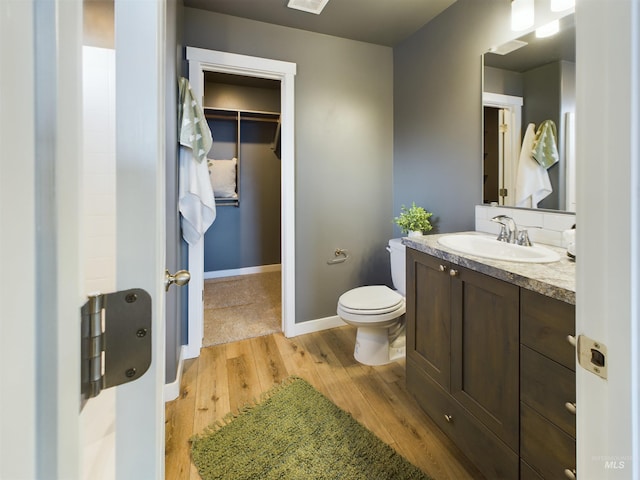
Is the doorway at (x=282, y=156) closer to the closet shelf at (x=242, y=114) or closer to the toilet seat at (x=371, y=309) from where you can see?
the toilet seat at (x=371, y=309)

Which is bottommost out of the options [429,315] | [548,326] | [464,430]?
[464,430]

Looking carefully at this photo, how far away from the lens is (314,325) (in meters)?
2.67

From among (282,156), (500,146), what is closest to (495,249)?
(500,146)

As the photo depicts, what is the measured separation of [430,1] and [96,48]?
221cm

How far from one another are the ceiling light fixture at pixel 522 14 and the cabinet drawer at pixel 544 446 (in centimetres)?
191

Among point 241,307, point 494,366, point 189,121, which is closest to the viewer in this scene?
point 494,366

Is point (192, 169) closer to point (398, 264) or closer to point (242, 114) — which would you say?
point (398, 264)

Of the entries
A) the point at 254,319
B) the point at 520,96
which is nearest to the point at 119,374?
the point at 520,96

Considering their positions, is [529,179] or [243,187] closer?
[529,179]

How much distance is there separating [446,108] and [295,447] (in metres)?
2.36

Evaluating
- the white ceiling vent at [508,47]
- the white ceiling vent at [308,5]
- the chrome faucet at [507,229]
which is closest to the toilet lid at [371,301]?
the chrome faucet at [507,229]

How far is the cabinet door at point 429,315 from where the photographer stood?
57.4 inches

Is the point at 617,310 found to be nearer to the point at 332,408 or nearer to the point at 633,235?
the point at 633,235

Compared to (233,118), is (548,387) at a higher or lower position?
lower
